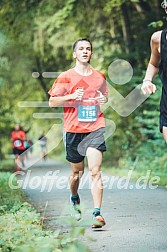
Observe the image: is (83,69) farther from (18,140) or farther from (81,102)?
(18,140)

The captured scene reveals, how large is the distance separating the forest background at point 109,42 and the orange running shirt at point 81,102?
977 cm

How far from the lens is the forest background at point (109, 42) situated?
19.8m

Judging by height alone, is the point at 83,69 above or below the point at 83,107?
above

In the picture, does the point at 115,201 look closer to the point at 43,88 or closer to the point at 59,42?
the point at 59,42

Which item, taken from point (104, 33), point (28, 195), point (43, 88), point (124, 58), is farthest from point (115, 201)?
point (43, 88)

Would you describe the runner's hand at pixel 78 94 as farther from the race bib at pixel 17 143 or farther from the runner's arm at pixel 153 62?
the race bib at pixel 17 143

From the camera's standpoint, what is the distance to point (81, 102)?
7637 millimetres

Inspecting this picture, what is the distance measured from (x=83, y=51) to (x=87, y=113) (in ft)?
2.43

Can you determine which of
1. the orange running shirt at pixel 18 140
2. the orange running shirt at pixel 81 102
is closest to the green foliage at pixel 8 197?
the orange running shirt at pixel 81 102

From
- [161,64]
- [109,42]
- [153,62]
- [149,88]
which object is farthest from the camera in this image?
[109,42]

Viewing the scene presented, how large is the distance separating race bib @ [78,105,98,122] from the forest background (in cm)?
986

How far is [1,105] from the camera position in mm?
32500

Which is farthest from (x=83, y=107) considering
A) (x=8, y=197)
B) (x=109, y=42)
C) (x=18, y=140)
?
(x=109, y=42)

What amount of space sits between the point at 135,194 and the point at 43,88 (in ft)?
72.6
